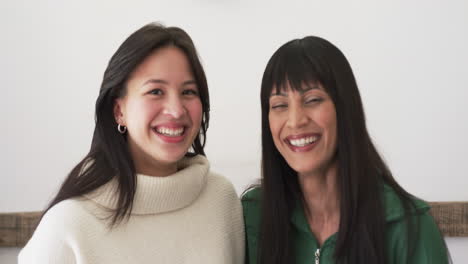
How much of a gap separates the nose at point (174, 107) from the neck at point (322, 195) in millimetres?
478

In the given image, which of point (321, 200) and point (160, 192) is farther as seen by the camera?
point (321, 200)

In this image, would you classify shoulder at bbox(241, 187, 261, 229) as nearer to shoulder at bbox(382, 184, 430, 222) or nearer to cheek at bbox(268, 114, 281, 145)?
cheek at bbox(268, 114, 281, 145)

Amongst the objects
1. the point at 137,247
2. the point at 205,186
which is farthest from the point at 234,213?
the point at 137,247

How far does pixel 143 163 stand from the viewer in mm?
1588

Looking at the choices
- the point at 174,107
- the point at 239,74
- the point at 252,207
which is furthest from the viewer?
the point at 239,74

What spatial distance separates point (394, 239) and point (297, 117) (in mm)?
452

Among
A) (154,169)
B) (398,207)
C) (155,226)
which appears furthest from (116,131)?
(398,207)

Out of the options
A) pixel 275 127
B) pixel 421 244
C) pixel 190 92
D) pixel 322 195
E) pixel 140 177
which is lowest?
pixel 421 244

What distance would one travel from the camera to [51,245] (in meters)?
1.32

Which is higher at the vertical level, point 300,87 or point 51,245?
point 300,87

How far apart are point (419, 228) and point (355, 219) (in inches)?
7.1

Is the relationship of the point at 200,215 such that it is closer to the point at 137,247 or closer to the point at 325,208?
the point at 137,247

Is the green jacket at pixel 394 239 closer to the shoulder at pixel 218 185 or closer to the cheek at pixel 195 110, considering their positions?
the shoulder at pixel 218 185

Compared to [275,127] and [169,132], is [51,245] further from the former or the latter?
[275,127]
